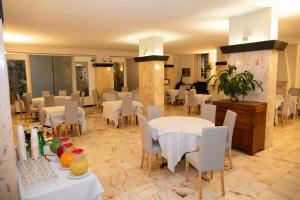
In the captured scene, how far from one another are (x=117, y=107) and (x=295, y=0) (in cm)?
478

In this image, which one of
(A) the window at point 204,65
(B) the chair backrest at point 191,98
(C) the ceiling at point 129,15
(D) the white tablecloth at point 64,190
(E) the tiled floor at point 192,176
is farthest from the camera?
(A) the window at point 204,65

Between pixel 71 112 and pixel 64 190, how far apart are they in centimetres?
404

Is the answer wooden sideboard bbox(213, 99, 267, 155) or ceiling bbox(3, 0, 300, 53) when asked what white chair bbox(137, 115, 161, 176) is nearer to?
wooden sideboard bbox(213, 99, 267, 155)

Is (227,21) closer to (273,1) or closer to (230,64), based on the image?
(230,64)

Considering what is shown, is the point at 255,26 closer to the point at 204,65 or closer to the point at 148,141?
the point at 148,141

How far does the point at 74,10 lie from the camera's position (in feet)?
13.1

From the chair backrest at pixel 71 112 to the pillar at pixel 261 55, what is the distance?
410 centimetres

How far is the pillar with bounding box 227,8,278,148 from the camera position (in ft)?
13.5

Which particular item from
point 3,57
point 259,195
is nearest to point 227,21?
point 259,195

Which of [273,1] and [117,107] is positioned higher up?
[273,1]

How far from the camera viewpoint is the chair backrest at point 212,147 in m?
2.52

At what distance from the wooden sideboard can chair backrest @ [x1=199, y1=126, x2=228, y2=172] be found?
5.70 feet

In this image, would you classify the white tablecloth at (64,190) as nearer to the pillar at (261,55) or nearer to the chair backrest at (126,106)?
the pillar at (261,55)

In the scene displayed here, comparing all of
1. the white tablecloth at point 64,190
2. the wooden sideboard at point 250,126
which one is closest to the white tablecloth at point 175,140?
the wooden sideboard at point 250,126
